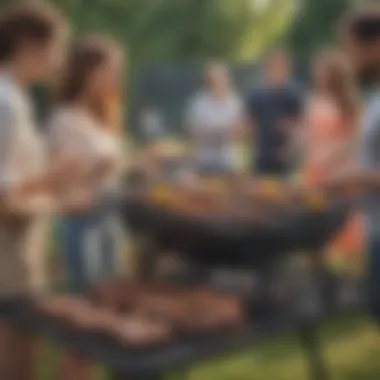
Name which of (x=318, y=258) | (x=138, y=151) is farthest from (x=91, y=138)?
(x=318, y=258)

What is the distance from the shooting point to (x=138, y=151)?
4.06 feet

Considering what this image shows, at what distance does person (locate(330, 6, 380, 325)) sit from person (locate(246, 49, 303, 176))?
0.24ft

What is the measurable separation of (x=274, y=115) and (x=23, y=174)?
328 millimetres

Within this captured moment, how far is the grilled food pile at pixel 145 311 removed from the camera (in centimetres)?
115

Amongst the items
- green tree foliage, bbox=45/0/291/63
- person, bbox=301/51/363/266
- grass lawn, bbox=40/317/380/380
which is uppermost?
green tree foliage, bbox=45/0/291/63

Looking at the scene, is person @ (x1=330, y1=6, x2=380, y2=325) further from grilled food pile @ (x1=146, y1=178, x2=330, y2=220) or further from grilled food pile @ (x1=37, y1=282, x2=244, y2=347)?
grilled food pile @ (x1=37, y1=282, x2=244, y2=347)

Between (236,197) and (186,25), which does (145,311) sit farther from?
(186,25)

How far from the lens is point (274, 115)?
1.23 meters

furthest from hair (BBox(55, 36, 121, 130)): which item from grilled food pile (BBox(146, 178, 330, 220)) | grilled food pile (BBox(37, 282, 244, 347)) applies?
grilled food pile (BBox(37, 282, 244, 347))

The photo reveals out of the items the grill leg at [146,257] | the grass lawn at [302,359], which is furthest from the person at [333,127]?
the grill leg at [146,257]

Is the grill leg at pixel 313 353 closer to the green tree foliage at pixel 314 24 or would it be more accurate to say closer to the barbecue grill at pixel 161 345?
the barbecue grill at pixel 161 345

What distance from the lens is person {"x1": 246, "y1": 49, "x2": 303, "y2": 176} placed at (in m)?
1.22

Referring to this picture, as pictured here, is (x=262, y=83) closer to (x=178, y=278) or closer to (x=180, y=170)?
(x=180, y=170)

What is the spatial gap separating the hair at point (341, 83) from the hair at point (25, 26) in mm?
344
